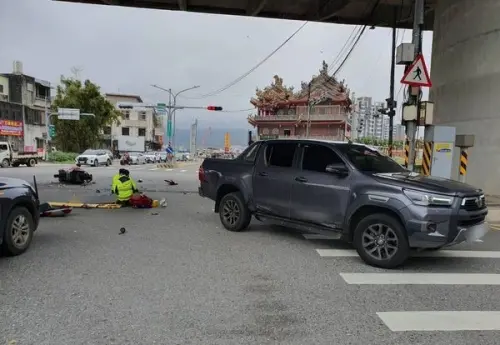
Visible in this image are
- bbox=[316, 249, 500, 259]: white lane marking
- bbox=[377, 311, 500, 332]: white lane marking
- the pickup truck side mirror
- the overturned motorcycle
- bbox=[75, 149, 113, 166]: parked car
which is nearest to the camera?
bbox=[377, 311, 500, 332]: white lane marking

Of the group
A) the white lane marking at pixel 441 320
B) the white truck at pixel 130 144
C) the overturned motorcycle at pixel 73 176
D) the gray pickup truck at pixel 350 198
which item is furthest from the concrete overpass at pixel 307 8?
the white truck at pixel 130 144

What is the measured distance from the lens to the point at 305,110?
2452 inches

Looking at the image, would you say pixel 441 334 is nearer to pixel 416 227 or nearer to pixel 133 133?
pixel 416 227

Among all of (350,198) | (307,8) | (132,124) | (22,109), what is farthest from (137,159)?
(350,198)

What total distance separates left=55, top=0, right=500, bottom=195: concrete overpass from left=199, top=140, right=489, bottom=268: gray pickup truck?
792cm

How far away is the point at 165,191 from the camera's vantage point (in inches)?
632

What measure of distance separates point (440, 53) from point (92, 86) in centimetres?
4662

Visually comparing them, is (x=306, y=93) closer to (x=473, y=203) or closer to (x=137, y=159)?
(x=137, y=159)

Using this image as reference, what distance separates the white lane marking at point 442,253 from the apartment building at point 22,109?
4727cm

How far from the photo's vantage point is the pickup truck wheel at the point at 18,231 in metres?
6.06

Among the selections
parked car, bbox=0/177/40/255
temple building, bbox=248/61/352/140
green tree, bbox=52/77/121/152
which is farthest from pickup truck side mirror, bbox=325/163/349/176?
temple building, bbox=248/61/352/140

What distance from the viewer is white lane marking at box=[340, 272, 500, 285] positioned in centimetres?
547

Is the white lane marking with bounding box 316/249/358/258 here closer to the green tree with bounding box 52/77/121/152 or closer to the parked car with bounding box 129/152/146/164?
the parked car with bounding box 129/152/146/164

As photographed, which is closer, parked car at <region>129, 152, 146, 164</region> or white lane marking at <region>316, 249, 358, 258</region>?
white lane marking at <region>316, 249, 358, 258</region>
